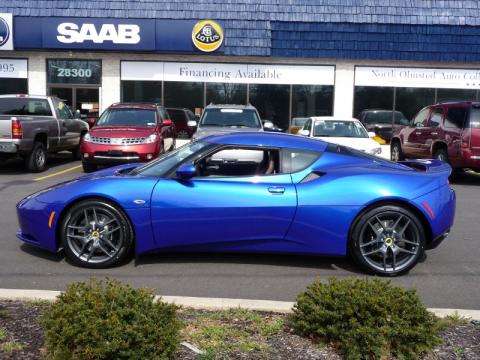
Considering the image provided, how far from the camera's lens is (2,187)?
10867 millimetres

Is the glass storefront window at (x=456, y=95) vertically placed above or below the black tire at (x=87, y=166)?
above

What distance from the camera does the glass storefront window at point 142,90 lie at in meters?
20.0

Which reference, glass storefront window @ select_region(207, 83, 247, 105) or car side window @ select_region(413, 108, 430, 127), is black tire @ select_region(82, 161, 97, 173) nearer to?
glass storefront window @ select_region(207, 83, 247, 105)

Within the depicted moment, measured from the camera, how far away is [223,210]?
213 inches

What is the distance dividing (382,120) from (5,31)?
13.0 meters

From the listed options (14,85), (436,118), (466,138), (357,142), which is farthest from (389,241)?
(14,85)

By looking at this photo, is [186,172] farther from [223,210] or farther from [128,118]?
[128,118]

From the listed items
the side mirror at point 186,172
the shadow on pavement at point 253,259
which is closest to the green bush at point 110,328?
the side mirror at point 186,172

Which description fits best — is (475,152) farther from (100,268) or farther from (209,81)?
(209,81)

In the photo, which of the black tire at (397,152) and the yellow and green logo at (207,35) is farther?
the yellow and green logo at (207,35)

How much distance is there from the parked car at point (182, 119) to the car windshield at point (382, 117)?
19.8ft

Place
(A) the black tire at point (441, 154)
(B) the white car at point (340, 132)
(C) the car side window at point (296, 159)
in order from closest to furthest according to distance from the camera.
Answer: (C) the car side window at point (296, 159)
(A) the black tire at point (441, 154)
(B) the white car at point (340, 132)

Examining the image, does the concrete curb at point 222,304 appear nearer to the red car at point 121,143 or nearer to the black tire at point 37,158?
the red car at point 121,143

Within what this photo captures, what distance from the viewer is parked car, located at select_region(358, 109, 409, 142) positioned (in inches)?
783
